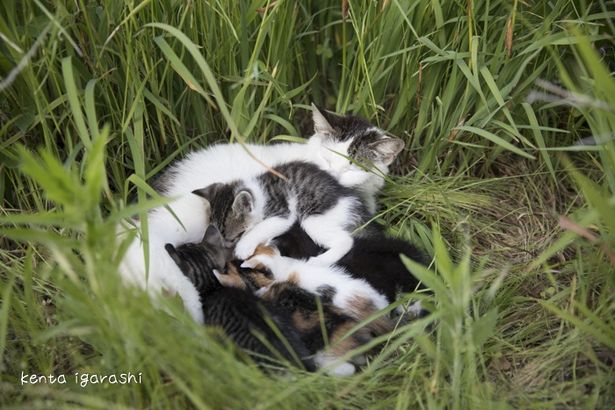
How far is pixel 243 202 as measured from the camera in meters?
2.31

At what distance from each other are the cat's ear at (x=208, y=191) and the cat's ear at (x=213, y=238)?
13cm

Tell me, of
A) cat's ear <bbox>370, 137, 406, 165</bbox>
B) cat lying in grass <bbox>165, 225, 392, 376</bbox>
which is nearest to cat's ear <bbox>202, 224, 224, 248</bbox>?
cat lying in grass <bbox>165, 225, 392, 376</bbox>

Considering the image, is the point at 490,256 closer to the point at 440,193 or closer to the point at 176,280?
the point at 440,193

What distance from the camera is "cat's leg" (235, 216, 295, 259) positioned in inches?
88.7

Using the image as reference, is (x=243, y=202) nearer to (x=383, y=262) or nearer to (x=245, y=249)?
(x=245, y=249)

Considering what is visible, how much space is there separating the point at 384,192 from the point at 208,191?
2.58ft

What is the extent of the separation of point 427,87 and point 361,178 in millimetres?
494

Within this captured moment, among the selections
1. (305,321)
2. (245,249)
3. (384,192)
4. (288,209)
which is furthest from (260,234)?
(384,192)

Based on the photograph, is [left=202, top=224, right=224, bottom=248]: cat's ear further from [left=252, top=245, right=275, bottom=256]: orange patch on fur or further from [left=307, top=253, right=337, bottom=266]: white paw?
[left=307, top=253, right=337, bottom=266]: white paw

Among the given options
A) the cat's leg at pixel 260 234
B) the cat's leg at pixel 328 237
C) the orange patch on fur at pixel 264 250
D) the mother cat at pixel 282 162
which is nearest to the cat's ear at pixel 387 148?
the mother cat at pixel 282 162

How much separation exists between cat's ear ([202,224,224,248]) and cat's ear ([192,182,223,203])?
0.42 feet

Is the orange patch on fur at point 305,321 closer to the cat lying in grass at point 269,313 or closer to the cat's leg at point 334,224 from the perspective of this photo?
the cat lying in grass at point 269,313

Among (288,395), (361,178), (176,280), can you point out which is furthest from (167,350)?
(361,178)

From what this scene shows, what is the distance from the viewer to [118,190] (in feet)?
7.94
